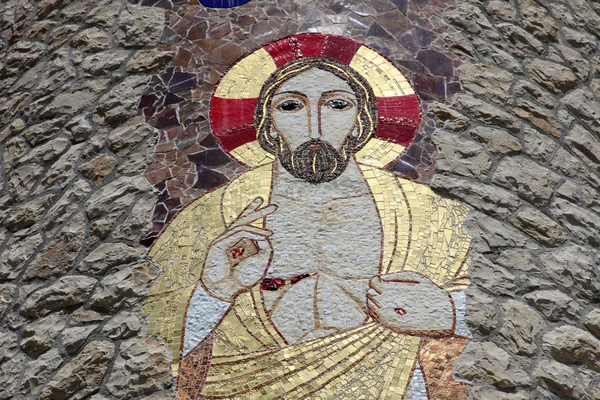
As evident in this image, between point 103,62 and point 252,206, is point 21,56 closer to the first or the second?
point 103,62

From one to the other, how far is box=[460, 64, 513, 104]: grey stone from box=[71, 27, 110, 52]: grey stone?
2.61 meters

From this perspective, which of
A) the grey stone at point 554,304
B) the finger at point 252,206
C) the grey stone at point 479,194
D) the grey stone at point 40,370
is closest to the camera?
the grey stone at point 40,370

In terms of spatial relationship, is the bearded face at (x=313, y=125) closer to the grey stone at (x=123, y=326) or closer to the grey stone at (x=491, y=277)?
the grey stone at (x=491, y=277)

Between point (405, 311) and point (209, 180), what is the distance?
1553mm

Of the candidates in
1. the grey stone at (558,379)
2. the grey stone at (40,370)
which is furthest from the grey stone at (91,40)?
the grey stone at (558,379)

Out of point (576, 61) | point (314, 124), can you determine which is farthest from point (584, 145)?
point (314, 124)

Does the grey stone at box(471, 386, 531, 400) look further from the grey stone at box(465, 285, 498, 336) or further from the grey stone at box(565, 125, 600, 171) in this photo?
the grey stone at box(565, 125, 600, 171)

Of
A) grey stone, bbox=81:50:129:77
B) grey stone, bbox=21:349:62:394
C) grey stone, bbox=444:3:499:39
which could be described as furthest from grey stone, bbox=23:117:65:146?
grey stone, bbox=444:3:499:39

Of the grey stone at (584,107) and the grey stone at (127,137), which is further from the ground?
the grey stone at (584,107)

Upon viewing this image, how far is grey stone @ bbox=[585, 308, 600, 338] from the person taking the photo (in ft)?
23.1

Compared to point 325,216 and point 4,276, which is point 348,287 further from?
point 4,276

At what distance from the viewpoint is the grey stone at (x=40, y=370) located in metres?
6.81

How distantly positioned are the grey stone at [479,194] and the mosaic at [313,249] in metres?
0.11

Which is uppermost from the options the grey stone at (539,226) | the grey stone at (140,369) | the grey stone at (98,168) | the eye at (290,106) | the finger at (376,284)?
the eye at (290,106)
